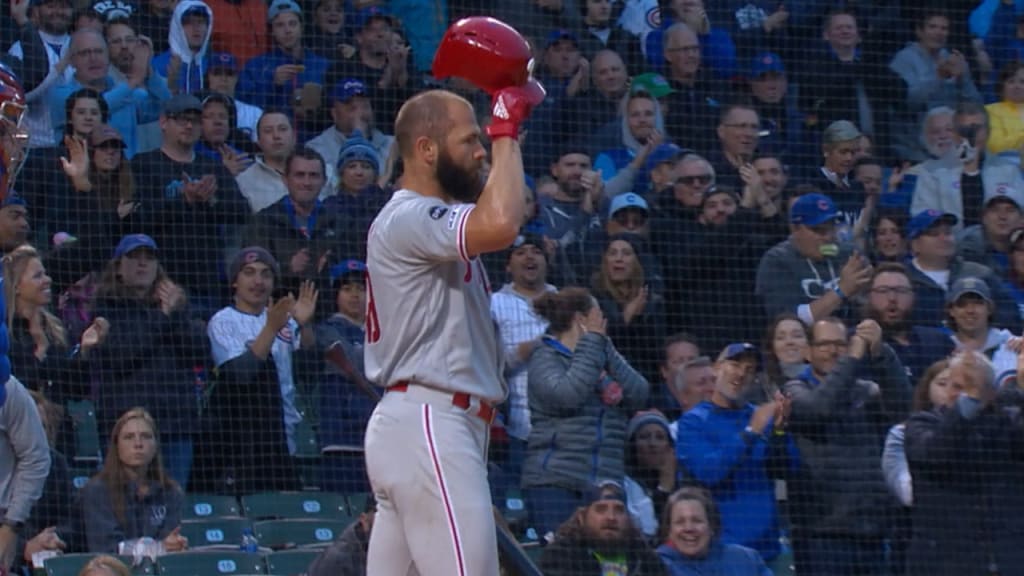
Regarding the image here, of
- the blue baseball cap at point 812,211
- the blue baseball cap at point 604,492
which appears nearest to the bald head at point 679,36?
the blue baseball cap at point 812,211

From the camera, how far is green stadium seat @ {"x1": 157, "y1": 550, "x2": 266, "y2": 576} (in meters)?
6.45

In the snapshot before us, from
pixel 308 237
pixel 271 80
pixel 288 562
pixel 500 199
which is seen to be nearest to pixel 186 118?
pixel 308 237

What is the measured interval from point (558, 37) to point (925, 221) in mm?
2080

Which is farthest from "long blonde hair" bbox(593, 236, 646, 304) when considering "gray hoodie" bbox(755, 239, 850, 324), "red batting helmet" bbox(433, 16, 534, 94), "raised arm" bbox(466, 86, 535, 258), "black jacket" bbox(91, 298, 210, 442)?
"raised arm" bbox(466, 86, 535, 258)

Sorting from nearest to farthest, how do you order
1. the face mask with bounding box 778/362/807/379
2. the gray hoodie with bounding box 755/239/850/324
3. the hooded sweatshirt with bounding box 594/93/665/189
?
the face mask with bounding box 778/362/807/379 < the gray hoodie with bounding box 755/239/850/324 < the hooded sweatshirt with bounding box 594/93/665/189

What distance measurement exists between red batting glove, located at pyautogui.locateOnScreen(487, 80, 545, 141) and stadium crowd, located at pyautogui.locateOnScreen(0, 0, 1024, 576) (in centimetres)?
233

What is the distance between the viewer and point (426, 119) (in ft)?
13.4

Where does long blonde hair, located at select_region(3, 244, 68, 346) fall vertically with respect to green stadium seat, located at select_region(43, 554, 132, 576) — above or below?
above

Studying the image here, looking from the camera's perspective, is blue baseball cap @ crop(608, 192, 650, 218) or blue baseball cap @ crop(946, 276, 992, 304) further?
blue baseball cap @ crop(608, 192, 650, 218)

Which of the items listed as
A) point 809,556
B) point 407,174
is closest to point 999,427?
point 809,556

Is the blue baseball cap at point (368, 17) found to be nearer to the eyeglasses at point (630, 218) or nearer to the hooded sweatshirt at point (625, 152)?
the hooded sweatshirt at point (625, 152)

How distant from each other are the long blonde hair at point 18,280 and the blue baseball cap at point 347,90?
1.96m

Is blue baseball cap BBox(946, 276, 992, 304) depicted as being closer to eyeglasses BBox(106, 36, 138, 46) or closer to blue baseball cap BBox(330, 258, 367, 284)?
blue baseball cap BBox(330, 258, 367, 284)

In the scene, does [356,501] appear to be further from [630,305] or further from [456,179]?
[456,179]
